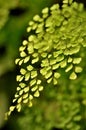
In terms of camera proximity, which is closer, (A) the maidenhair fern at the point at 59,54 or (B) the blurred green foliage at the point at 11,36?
(A) the maidenhair fern at the point at 59,54

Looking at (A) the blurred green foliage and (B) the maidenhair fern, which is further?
(A) the blurred green foliage

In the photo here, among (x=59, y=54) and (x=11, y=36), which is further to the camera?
(x=11, y=36)

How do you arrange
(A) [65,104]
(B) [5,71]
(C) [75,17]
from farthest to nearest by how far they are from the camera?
(B) [5,71]
(A) [65,104]
(C) [75,17]

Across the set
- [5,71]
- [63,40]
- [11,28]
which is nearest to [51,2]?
[11,28]

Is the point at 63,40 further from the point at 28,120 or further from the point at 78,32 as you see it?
the point at 28,120

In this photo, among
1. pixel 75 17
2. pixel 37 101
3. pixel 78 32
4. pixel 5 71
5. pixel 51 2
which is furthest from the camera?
pixel 5 71

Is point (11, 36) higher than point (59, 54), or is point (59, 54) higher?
point (11, 36)

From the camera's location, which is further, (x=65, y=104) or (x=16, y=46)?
(x=16, y=46)

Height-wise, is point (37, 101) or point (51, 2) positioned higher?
point (51, 2)
